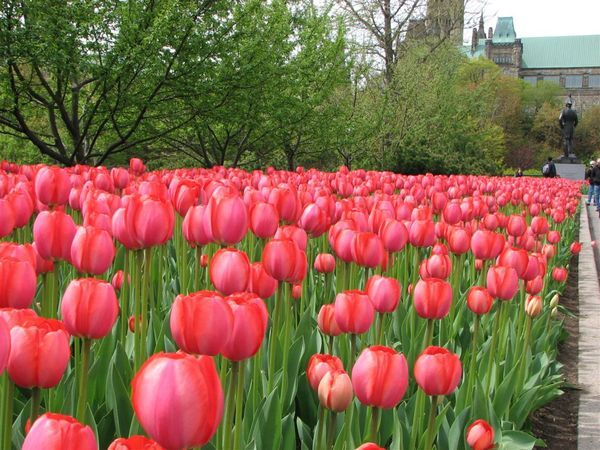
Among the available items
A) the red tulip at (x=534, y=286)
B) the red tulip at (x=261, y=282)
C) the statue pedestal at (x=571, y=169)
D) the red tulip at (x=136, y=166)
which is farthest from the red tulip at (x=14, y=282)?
the statue pedestal at (x=571, y=169)

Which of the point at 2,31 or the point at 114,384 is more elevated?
the point at 2,31

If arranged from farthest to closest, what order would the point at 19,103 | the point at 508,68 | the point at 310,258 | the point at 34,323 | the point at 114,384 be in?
1. the point at 508,68
2. the point at 19,103
3. the point at 310,258
4. the point at 114,384
5. the point at 34,323

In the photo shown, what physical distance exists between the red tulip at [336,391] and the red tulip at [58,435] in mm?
556

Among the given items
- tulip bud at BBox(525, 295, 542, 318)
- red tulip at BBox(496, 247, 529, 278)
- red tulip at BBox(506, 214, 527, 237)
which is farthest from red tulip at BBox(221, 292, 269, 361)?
red tulip at BBox(506, 214, 527, 237)

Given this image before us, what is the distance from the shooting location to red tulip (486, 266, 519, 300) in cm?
187

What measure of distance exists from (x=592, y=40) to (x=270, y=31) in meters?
97.0

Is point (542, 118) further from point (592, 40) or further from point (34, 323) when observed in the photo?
point (34, 323)

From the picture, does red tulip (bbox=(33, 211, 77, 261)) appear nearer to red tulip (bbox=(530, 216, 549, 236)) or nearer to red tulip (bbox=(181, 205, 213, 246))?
red tulip (bbox=(181, 205, 213, 246))

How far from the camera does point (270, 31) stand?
10.7 meters

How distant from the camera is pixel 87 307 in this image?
1003 mm

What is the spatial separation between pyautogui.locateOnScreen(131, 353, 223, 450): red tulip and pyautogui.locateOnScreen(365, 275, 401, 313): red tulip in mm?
906

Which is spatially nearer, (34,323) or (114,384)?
(34,323)

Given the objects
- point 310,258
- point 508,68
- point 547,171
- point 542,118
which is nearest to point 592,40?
point 508,68

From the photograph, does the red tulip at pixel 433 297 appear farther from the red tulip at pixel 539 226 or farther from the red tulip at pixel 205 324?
the red tulip at pixel 539 226
